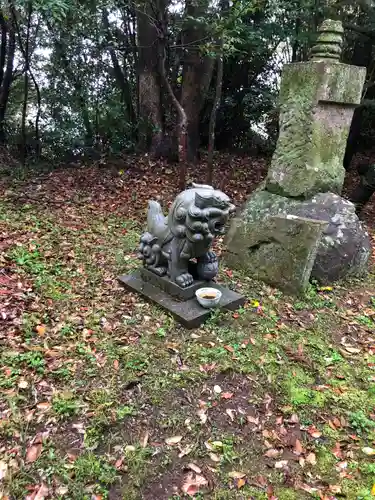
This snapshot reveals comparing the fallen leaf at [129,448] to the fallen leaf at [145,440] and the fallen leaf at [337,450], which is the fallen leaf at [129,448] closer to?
the fallen leaf at [145,440]

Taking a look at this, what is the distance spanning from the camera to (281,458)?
9.20ft

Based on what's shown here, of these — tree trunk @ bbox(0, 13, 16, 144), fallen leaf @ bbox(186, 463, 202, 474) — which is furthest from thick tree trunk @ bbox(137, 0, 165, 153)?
fallen leaf @ bbox(186, 463, 202, 474)

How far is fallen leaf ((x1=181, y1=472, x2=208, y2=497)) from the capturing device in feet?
8.29

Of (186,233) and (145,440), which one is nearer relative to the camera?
(145,440)

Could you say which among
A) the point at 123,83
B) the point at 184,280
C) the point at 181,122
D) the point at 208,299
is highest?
the point at 123,83

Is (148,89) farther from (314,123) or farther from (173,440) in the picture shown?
(173,440)

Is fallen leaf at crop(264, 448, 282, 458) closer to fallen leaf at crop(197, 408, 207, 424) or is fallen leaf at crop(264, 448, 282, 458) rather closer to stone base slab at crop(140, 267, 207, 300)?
fallen leaf at crop(197, 408, 207, 424)

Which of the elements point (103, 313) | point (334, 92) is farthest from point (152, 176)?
point (103, 313)

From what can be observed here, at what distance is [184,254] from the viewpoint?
4.09m

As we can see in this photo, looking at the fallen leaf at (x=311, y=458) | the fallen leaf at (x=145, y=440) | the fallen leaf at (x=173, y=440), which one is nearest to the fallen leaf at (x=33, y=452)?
the fallen leaf at (x=145, y=440)

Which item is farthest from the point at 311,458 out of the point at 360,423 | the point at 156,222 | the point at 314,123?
the point at 314,123

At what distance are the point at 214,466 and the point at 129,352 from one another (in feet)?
4.22

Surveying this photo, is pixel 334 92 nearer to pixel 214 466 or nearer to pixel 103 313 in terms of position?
pixel 103 313

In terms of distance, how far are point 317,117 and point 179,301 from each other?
3014 millimetres
